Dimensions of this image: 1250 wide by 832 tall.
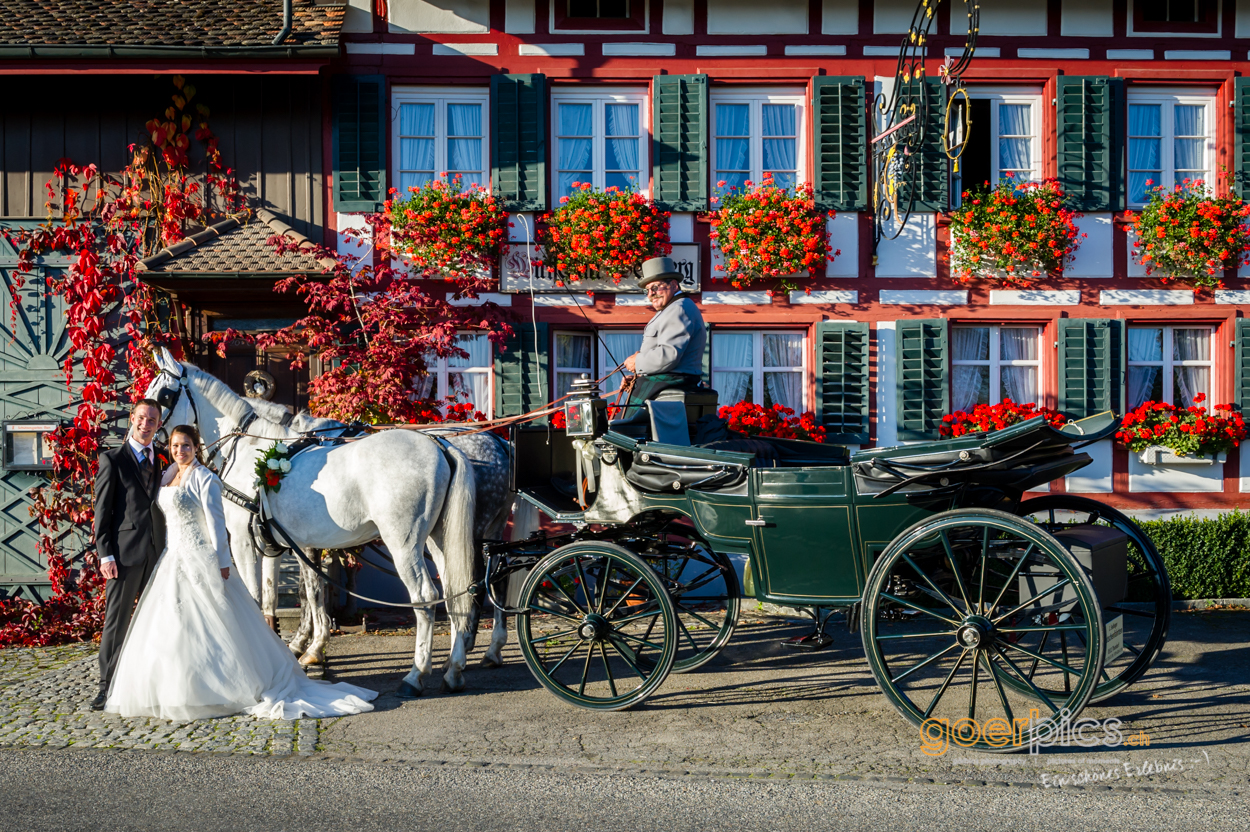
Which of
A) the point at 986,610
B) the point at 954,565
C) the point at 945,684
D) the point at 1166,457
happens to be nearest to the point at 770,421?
the point at 1166,457

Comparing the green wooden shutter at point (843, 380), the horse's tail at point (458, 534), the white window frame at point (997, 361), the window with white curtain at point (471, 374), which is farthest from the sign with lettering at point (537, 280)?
the horse's tail at point (458, 534)

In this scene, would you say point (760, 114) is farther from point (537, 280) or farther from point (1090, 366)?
point (1090, 366)

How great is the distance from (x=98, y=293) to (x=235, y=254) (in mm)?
1153

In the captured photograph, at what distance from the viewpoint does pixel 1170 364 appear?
1014cm

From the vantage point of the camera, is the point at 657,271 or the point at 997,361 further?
the point at 997,361

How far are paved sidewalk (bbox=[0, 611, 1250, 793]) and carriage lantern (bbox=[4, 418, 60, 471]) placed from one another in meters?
3.12

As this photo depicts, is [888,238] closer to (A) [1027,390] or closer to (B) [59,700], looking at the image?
(A) [1027,390]

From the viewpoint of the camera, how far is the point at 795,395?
10094mm

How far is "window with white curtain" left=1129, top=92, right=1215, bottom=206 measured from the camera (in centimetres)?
1014

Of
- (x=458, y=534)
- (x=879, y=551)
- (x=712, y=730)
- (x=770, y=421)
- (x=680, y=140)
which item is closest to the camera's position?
(x=879, y=551)

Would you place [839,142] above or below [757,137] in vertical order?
below

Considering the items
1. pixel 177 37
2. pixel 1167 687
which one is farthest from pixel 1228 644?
pixel 177 37

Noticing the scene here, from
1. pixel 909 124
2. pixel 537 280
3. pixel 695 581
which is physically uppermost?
pixel 909 124

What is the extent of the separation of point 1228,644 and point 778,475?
442 centimetres
